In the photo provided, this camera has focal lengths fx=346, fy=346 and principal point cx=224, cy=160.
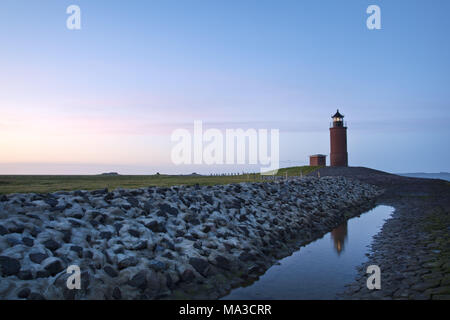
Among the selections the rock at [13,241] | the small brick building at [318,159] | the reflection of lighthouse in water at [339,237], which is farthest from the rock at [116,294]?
the small brick building at [318,159]

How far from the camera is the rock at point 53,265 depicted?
643 centimetres

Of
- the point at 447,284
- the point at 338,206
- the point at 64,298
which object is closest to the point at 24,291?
the point at 64,298

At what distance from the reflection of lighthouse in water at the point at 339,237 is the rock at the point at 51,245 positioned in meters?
8.05

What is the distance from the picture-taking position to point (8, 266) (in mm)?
6184

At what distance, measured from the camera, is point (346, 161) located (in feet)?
181

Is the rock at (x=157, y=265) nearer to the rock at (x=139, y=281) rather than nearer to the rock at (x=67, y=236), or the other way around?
the rock at (x=139, y=281)

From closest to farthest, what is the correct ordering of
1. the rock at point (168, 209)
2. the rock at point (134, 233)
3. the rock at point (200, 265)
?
the rock at point (200, 265) < the rock at point (134, 233) < the rock at point (168, 209)

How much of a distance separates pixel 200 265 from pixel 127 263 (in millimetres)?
1643

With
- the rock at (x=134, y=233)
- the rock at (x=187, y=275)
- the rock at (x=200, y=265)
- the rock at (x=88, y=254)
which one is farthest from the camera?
the rock at (x=134, y=233)

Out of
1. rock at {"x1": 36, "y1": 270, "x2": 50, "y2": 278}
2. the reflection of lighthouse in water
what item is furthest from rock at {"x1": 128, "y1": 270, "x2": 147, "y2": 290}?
the reflection of lighthouse in water

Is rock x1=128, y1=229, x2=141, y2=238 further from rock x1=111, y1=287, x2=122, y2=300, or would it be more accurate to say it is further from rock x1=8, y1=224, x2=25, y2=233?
rock x1=8, y1=224, x2=25, y2=233

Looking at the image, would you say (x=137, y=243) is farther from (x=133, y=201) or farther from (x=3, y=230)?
(x=3, y=230)

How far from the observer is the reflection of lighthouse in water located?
11.7 meters
